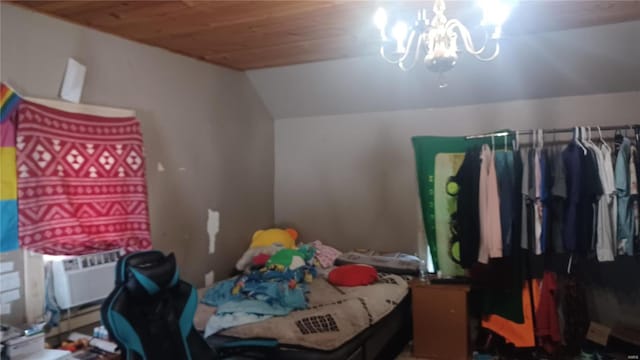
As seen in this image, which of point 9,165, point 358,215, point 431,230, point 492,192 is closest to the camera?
point 9,165

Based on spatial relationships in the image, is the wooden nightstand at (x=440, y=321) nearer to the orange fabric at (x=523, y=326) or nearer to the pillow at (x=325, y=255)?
the orange fabric at (x=523, y=326)

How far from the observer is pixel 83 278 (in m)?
2.83

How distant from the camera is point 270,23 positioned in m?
2.92

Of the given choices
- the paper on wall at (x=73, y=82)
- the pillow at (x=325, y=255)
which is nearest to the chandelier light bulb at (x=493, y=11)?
the paper on wall at (x=73, y=82)

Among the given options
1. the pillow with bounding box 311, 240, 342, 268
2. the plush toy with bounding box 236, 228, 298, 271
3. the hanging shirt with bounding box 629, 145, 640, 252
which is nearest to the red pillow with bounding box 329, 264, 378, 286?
the pillow with bounding box 311, 240, 342, 268

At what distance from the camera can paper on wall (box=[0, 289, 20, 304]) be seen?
2473 millimetres

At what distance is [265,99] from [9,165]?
2.59m

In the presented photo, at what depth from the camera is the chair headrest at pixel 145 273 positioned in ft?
6.66

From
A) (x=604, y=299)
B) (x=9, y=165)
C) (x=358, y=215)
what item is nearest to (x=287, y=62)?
(x=358, y=215)

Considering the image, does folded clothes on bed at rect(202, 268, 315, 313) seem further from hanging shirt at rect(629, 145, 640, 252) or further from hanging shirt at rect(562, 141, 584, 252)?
hanging shirt at rect(629, 145, 640, 252)

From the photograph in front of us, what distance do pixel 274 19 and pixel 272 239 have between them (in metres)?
2.13

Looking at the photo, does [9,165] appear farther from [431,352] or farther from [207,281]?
[431,352]

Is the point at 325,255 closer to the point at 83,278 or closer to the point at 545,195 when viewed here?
the point at 545,195

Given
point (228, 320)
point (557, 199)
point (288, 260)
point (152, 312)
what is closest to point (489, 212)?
point (557, 199)
